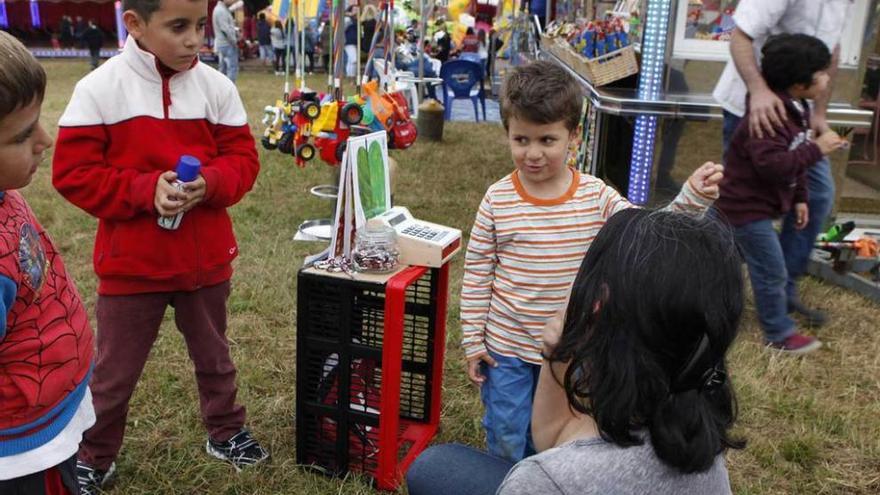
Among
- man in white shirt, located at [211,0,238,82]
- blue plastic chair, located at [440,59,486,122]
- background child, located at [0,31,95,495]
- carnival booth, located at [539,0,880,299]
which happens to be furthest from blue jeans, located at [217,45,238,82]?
background child, located at [0,31,95,495]

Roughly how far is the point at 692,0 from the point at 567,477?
483cm

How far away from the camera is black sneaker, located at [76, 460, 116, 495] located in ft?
7.34

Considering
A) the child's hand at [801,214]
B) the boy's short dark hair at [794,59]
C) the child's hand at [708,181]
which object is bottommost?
the child's hand at [801,214]

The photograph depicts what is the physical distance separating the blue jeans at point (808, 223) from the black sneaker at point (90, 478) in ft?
9.60

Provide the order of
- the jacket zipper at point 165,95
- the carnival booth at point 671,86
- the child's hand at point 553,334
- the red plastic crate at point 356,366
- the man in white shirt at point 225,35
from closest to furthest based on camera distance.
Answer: the child's hand at point 553,334 → the jacket zipper at point 165,95 → the red plastic crate at point 356,366 → the carnival booth at point 671,86 → the man in white shirt at point 225,35

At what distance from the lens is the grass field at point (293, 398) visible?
243cm

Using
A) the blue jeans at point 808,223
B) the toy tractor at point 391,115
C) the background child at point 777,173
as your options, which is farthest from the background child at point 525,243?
the toy tractor at point 391,115

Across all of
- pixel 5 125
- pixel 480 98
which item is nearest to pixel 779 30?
pixel 5 125

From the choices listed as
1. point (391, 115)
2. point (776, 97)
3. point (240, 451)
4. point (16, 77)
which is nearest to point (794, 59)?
point (776, 97)

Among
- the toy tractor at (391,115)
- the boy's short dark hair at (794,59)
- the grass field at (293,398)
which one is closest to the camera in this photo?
the grass field at (293,398)

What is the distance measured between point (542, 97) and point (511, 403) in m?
0.83

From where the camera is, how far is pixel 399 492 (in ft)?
7.54

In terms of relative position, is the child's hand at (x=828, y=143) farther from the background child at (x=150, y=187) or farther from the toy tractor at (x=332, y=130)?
the background child at (x=150, y=187)

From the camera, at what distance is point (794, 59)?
3.18 metres
